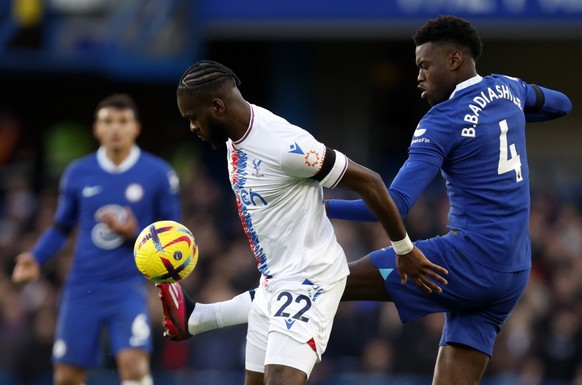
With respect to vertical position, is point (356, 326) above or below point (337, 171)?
below

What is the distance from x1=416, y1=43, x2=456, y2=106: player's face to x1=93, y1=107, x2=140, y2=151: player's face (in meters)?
3.51

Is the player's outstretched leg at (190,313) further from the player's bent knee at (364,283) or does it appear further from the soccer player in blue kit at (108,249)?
the soccer player in blue kit at (108,249)

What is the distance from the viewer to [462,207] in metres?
6.88

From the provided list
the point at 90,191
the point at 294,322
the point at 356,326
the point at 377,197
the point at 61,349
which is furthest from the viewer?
the point at 356,326

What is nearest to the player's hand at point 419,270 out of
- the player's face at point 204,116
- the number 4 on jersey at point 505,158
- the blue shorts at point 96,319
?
the number 4 on jersey at point 505,158

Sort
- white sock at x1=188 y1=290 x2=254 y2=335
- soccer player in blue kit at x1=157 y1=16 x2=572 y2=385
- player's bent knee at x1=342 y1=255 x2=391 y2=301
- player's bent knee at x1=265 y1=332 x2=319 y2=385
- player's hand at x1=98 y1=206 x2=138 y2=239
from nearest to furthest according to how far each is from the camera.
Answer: player's bent knee at x1=265 y1=332 x2=319 y2=385, soccer player in blue kit at x1=157 y1=16 x2=572 y2=385, player's bent knee at x1=342 y1=255 x2=391 y2=301, white sock at x1=188 y1=290 x2=254 y2=335, player's hand at x1=98 y1=206 x2=138 y2=239

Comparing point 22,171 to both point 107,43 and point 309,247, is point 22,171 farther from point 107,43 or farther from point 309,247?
point 309,247

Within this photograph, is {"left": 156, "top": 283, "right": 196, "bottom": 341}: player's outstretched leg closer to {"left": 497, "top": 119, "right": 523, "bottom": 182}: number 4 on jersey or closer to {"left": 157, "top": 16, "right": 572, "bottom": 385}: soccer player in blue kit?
{"left": 157, "top": 16, "right": 572, "bottom": 385}: soccer player in blue kit

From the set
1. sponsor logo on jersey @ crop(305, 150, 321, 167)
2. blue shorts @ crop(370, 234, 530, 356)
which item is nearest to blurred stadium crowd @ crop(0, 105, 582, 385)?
blue shorts @ crop(370, 234, 530, 356)

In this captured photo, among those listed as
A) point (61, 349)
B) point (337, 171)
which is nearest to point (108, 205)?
point (61, 349)

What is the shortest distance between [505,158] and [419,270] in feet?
2.70

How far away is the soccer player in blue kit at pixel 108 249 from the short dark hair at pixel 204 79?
287 cm

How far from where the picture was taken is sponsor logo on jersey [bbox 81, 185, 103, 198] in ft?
31.8

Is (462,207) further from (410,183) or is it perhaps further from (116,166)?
(116,166)
